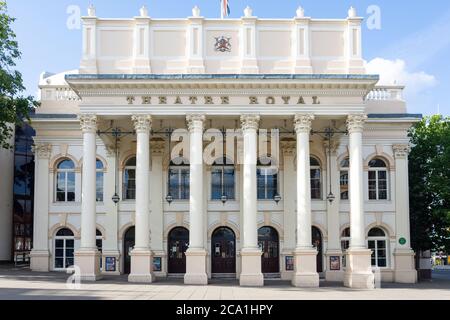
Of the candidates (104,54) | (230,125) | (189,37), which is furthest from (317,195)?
(104,54)

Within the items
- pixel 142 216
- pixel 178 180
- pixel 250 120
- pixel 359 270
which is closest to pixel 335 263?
pixel 359 270

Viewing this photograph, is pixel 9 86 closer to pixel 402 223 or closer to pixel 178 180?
pixel 178 180

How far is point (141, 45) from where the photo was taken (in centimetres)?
2962

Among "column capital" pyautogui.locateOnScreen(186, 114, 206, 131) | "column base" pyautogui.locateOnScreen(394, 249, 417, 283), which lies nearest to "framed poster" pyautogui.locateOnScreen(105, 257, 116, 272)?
"column capital" pyautogui.locateOnScreen(186, 114, 206, 131)

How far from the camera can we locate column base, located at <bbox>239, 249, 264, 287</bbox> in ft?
90.2

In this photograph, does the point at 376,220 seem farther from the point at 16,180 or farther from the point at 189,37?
the point at 16,180

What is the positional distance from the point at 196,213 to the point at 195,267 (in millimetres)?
2361

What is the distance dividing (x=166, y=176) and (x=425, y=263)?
1637cm

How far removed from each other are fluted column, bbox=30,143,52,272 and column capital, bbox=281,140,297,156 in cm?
1261

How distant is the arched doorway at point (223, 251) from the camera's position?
3375 centimetres

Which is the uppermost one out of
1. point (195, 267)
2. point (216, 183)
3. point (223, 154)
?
point (223, 154)

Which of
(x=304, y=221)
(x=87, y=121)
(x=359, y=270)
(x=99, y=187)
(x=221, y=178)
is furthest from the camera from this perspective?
(x=99, y=187)

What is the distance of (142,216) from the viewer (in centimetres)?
2823

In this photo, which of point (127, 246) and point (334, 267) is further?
point (127, 246)
